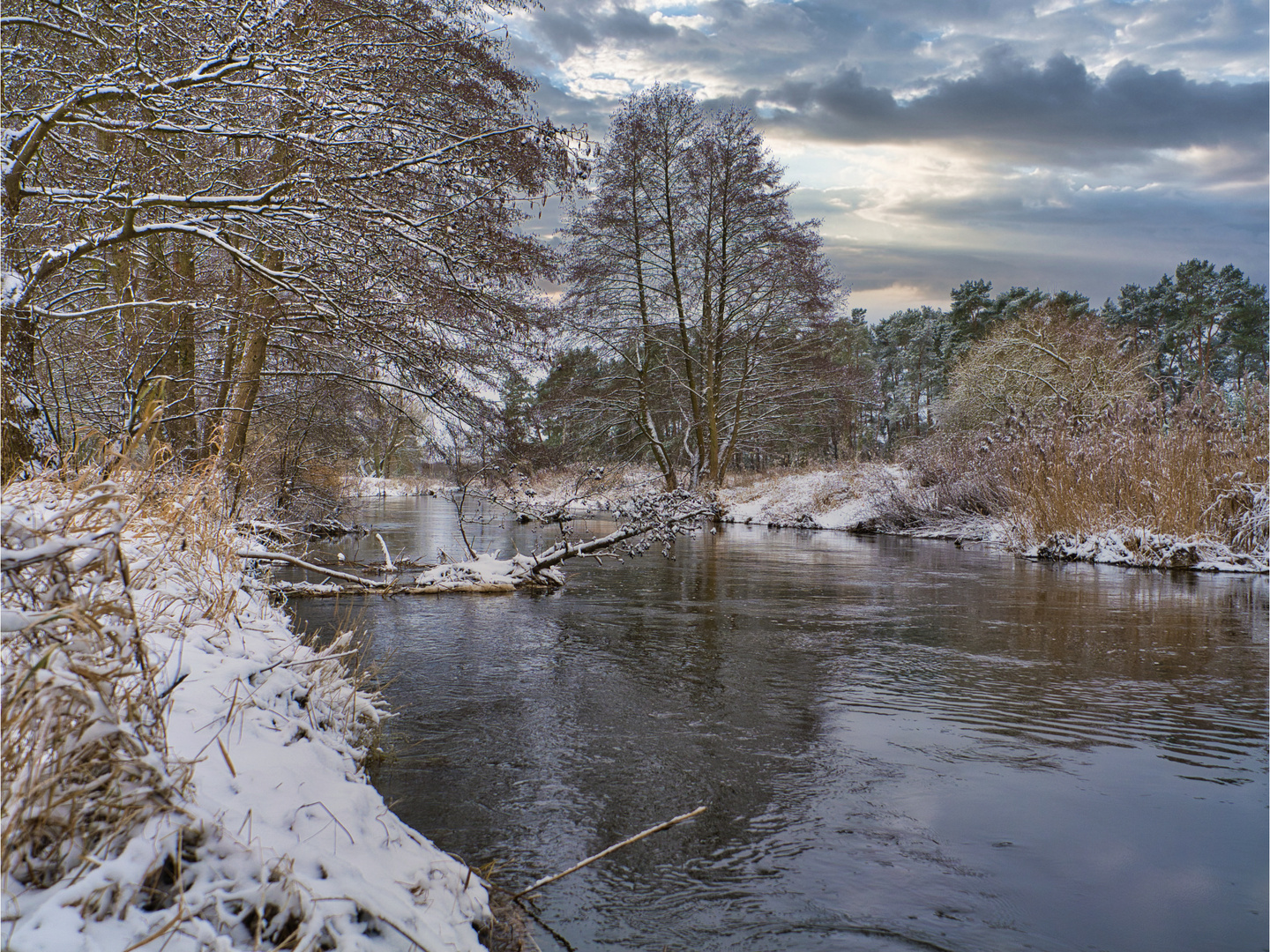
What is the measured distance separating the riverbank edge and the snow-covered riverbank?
6.40 m

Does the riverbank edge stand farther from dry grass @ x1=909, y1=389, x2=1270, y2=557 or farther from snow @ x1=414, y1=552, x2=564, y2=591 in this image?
snow @ x1=414, y1=552, x2=564, y2=591

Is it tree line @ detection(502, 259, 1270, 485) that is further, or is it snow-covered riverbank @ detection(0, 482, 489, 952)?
tree line @ detection(502, 259, 1270, 485)

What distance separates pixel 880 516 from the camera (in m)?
19.8

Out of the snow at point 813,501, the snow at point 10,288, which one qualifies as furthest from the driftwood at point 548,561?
the snow at point 813,501

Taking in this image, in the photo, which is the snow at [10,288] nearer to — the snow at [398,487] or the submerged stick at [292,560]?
the submerged stick at [292,560]

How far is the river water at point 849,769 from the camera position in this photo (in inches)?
114

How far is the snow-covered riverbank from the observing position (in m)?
1.70

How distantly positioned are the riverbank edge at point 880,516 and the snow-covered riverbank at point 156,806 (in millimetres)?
6405

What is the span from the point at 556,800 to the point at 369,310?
186 inches

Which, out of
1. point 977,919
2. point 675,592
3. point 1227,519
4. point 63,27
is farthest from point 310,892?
point 1227,519

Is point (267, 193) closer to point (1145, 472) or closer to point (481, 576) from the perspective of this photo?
point (481, 576)

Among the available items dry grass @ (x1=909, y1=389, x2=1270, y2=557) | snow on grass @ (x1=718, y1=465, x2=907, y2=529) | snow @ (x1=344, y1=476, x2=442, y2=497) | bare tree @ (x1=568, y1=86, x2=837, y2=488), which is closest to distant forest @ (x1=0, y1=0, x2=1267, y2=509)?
dry grass @ (x1=909, y1=389, x2=1270, y2=557)

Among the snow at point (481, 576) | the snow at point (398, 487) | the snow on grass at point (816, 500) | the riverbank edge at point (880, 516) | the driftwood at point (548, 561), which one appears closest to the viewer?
the driftwood at point (548, 561)

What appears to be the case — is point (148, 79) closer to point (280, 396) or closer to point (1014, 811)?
point (280, 396)
